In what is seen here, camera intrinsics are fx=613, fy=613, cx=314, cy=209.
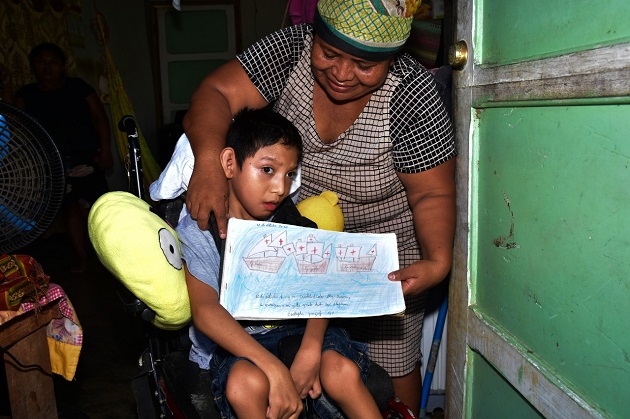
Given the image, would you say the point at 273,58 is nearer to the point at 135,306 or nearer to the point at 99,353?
A: the point at 135,306

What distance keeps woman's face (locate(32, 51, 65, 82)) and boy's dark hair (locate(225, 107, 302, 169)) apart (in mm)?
3801

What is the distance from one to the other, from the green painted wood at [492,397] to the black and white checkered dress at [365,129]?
59 centimetres

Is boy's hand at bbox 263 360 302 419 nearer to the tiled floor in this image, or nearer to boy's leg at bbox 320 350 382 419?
boy's leg at bbox 320 350 382 419

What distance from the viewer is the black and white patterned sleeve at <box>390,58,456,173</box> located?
1783 millimetres

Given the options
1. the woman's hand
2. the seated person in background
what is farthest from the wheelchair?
the seated person in background

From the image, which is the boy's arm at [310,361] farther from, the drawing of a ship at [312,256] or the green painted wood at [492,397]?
the green painted wood at [492,397]

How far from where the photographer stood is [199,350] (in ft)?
5.70

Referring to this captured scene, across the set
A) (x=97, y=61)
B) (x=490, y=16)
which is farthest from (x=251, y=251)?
(x=97, y=61)

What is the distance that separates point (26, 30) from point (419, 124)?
5218mm

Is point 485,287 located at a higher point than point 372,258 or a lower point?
lower

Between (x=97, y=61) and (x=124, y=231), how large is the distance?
6593 mm

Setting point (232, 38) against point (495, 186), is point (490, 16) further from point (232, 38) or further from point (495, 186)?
point (232, 38)

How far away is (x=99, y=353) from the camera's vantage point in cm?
382

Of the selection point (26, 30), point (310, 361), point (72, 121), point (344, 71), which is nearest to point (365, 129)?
point (344, 71)
